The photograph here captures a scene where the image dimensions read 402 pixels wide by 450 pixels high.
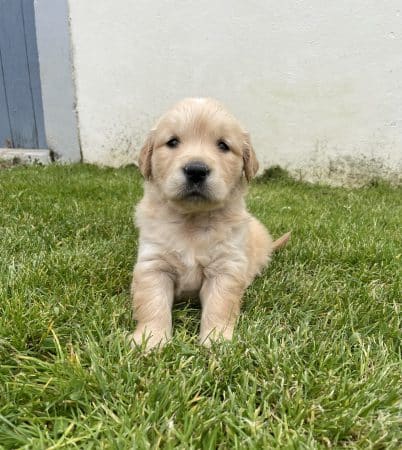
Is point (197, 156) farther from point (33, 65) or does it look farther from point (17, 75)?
point (17, 75)

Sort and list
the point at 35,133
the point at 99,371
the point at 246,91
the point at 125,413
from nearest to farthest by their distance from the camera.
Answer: the point at 125,413 → the point at 99,371 → the point at 246,91 → the point at 35,133

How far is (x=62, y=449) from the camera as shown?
3.66 feet

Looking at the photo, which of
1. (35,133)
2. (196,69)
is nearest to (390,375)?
(196,69)

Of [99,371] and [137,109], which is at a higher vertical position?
[99,371]

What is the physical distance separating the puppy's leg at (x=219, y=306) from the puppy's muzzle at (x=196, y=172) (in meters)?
0.46

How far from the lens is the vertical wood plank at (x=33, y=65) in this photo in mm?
6141

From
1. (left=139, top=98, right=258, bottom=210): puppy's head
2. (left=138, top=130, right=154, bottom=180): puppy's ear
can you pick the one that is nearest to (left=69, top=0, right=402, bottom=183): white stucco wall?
(left=139, top=98, right=258, bottom=210): puppy's head

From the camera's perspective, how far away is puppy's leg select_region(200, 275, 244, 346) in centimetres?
178

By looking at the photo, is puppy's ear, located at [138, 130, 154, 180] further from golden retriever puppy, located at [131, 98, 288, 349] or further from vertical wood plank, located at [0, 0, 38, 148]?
vertical wood plank, located at [0, 0, 38, 148]

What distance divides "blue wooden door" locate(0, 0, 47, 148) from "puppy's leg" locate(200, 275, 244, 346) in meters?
5.42

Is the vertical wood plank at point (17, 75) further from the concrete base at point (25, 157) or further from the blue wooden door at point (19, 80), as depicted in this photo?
the concrete base at point (25, 157)

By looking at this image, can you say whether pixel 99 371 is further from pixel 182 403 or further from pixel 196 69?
pixel 196 69

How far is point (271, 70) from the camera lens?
564 centimetres

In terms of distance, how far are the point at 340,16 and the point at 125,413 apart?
5427mm
